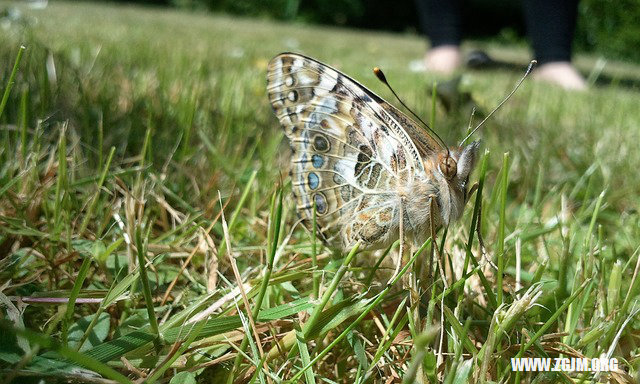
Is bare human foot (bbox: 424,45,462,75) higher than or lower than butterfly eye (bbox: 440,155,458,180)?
lower

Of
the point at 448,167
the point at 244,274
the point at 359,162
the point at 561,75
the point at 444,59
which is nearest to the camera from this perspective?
the point at 448,167

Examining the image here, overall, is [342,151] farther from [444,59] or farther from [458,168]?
[444,59]

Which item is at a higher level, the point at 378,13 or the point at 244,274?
the point at 378,13

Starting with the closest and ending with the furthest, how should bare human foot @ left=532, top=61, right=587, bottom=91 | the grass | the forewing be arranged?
the grass
the forewing
bare human foot @ left=532, top=61, right=587, bottom=91

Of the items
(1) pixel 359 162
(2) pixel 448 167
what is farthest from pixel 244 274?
(2) pixel 448 167

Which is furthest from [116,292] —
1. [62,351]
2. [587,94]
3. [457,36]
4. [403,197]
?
[457,36]

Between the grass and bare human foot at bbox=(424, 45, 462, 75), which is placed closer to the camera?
the grass

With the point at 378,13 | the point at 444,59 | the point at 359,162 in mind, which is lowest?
the point at 444,59

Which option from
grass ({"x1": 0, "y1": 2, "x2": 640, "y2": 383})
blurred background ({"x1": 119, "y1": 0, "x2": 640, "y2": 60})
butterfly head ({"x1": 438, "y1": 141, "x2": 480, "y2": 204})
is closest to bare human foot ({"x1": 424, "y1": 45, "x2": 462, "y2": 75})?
grass ({"x1": 0, "y1": 2, "x2": 640, "y2": 383})

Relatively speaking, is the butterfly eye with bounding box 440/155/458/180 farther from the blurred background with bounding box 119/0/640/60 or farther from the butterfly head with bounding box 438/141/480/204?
the blurred background with bounding box 119/0/640/60
